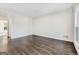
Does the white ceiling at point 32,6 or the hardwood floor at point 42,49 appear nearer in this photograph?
→ the hardwood floor at point 42,49

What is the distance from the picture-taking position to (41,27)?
311 inches

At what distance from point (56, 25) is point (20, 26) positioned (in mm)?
2984

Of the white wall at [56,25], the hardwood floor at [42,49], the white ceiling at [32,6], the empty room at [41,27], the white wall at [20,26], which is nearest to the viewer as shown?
the hardwood floor at [42,49]

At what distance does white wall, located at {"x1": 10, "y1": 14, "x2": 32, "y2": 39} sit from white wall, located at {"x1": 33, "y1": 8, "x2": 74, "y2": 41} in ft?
1.95

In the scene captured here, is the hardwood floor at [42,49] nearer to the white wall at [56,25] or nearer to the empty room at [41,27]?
the empty room at [41,27]

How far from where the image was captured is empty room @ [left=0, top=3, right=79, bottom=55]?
4293 millimetres

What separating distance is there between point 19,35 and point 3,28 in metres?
5.42

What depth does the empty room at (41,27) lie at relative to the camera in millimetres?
4293

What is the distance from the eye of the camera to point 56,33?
6375 millimetres

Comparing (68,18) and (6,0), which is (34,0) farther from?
(68,18)

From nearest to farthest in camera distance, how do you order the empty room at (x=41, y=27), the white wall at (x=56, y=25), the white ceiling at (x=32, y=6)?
1. the white ceiling at (x=32, y=6)
2. the empty room at (x=41, y=27)
3. the white wall at (x=56, y=25)

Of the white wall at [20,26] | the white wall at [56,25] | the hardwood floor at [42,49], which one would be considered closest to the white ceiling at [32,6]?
the white wall at [56,25]
